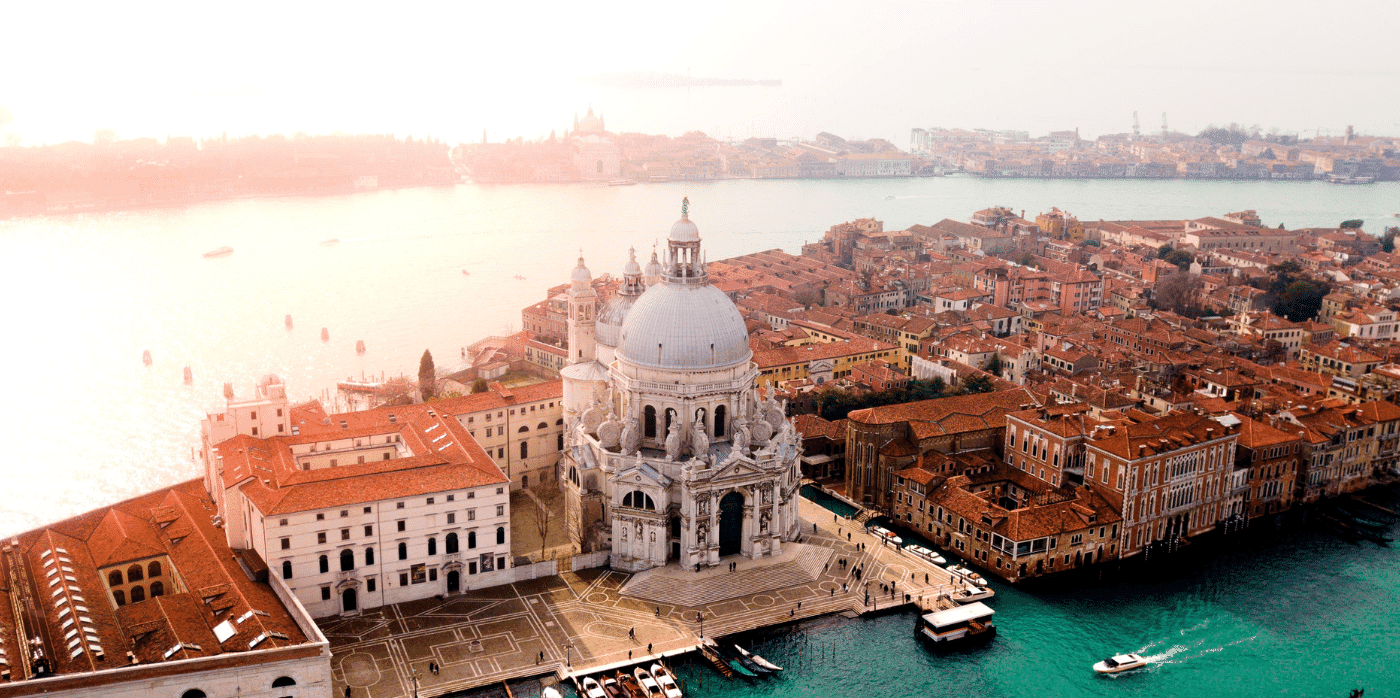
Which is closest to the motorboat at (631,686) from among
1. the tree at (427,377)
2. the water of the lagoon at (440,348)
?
the water of the lagoon at (440,348)

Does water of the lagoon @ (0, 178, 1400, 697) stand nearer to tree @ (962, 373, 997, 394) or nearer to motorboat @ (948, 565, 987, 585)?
motorboat @ (948, 565, 987, 585)

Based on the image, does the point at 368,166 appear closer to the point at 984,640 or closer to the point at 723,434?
the point at 723,434

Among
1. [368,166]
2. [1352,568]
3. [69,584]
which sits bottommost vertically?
[1352,568]

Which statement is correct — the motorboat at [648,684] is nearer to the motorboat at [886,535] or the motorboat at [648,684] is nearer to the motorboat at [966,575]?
the motorboat at [966,575]

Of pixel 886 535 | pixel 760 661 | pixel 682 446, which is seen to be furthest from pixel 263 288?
pixel 760 661

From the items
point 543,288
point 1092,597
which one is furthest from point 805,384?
point 543,288

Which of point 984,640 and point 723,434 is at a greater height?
point 723,434
